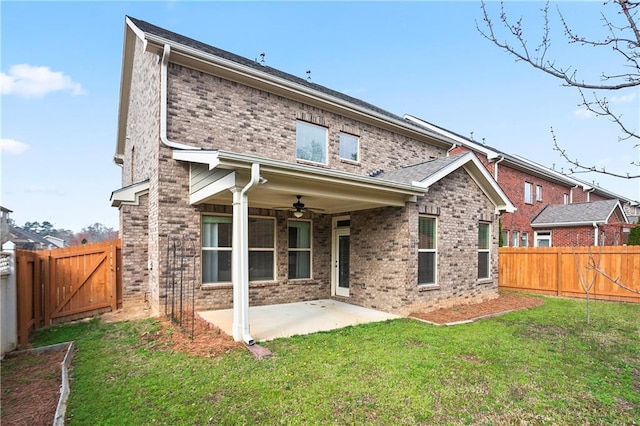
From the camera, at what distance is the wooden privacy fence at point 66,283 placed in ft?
20.0

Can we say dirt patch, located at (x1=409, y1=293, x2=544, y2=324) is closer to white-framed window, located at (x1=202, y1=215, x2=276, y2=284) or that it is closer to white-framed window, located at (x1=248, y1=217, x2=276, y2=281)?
white-framed window, located at (x1=248, y1=217, x2=276, y2=281)

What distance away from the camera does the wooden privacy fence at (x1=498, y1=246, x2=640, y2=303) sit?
10.6 metres

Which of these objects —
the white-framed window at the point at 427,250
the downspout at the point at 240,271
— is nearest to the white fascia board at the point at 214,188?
the downspout at the point at 240,271

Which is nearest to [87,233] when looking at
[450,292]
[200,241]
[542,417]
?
[200,241]

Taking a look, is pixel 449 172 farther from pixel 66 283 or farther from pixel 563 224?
pixel 563 224

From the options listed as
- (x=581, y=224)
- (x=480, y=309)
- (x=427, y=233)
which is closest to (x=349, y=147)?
(x=427, y=233)

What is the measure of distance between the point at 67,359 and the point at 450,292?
8.50 m

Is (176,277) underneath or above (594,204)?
underneath

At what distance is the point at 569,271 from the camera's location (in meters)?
11.7

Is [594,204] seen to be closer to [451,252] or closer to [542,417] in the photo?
[451,252]

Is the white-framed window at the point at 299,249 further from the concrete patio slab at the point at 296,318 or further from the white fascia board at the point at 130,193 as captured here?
the white fascia board at the point at 130,193

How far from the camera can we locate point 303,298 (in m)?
9.59

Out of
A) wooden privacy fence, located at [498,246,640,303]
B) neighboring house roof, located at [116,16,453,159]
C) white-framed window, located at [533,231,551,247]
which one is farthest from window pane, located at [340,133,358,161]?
white-framed window, located at [533,231,551,247]

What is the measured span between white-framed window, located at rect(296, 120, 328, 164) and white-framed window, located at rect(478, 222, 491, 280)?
5.39 metres
